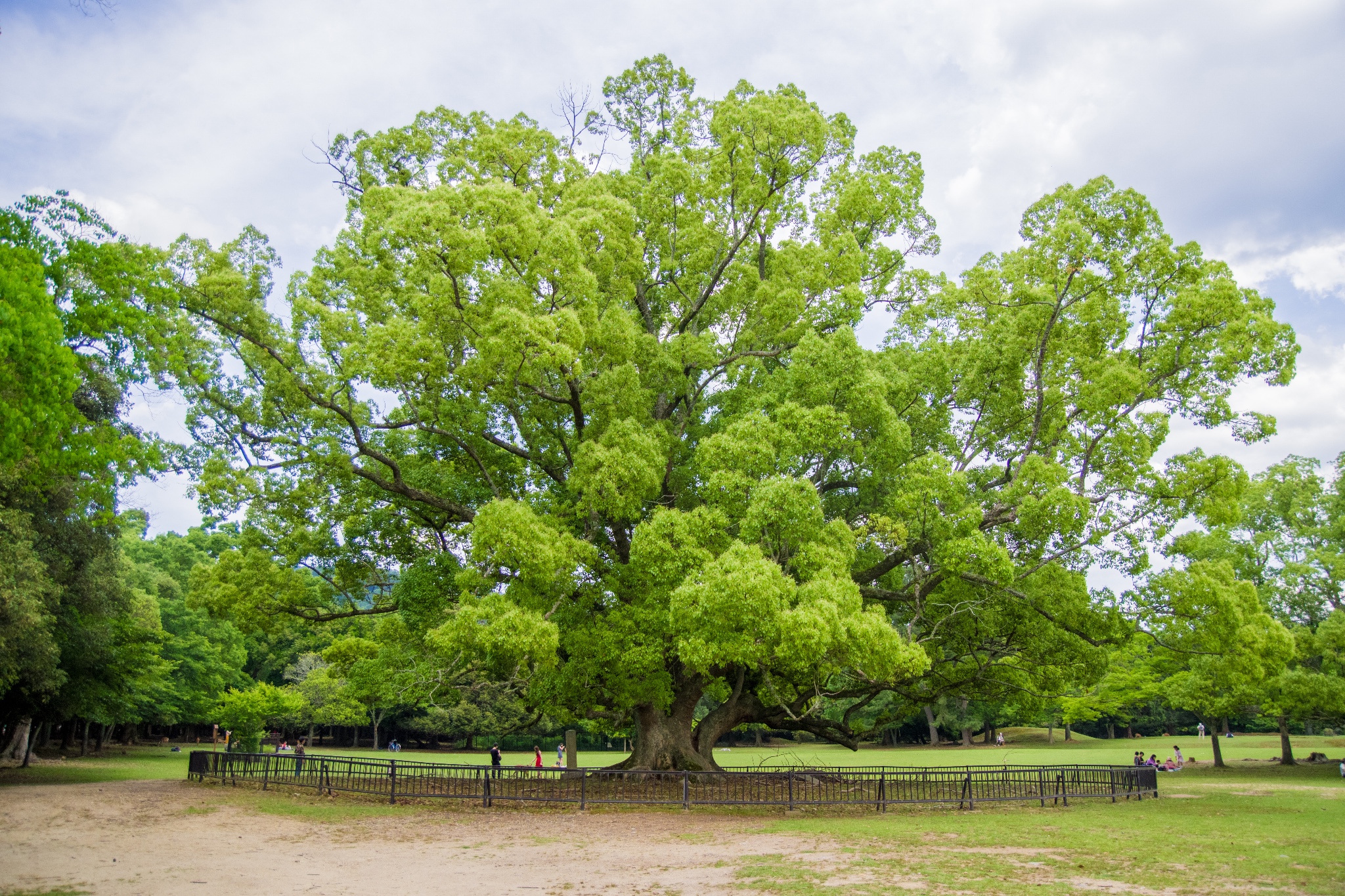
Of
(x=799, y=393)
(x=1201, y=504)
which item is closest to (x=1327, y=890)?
(x=1201, y=504)

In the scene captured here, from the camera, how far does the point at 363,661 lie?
17609 millimetres

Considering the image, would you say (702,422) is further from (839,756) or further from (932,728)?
(932,728)

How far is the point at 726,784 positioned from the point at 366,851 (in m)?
7.54

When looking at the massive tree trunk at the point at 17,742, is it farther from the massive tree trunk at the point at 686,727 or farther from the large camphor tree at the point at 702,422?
the massive tree trunk at the point at 686,727

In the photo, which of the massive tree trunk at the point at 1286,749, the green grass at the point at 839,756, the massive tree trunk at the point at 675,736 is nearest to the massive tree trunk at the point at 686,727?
the massive tree trunk at the point at 675,736

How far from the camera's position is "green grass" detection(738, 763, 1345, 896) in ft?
24.4

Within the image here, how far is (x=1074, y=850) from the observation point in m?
9.56

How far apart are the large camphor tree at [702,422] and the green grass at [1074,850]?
2505 millimetres

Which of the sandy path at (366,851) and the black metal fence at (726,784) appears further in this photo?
the black metal fence at (726,784)

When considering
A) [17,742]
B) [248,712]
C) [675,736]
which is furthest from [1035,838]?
[17,742]

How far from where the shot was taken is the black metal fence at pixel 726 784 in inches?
576

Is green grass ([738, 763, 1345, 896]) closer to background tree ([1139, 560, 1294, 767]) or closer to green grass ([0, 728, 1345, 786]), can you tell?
background tree ([1139, 560, 1294, 767])

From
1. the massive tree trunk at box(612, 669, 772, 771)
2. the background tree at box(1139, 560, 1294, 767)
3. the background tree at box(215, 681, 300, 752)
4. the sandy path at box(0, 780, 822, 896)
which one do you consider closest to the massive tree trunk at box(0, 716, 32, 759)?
the background tree at box(215, 681, 300, 752)

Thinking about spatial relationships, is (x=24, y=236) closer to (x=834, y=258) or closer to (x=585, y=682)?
(x=585, y=682)
